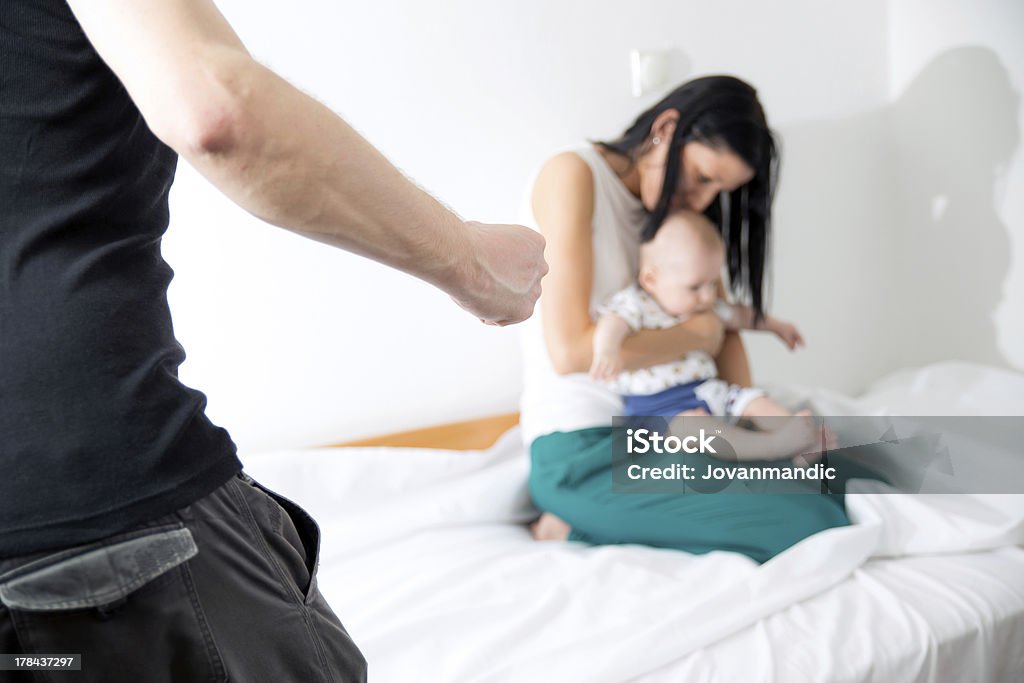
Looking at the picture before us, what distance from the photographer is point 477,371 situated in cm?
188

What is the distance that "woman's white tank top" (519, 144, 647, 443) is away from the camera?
1569mm

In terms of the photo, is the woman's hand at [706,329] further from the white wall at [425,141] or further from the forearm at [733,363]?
the white wall at [425,141]

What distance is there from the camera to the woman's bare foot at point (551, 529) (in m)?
1.48

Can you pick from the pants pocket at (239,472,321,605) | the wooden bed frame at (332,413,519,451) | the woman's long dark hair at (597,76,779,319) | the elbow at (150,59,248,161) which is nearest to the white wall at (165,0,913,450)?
the wooden bed frame at (332,413,519,451)

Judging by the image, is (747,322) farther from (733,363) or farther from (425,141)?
(425,141)

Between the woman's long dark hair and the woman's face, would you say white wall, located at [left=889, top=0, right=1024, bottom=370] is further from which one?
the woman's face

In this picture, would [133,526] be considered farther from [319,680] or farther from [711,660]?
[711,660]

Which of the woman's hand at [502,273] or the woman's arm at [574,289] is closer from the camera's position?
the woman's hand at [502,273]

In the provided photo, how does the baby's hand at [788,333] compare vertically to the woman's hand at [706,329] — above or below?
below

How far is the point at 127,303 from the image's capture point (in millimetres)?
511

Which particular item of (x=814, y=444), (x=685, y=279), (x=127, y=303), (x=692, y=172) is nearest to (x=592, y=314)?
(x=685, y=279)

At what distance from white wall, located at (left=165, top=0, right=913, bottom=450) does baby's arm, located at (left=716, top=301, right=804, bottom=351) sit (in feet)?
1.43

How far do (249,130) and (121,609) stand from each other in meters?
0.30

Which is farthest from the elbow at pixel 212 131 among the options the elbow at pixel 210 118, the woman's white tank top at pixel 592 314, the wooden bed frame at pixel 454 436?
the wooden bed frame at pixel 454 436
